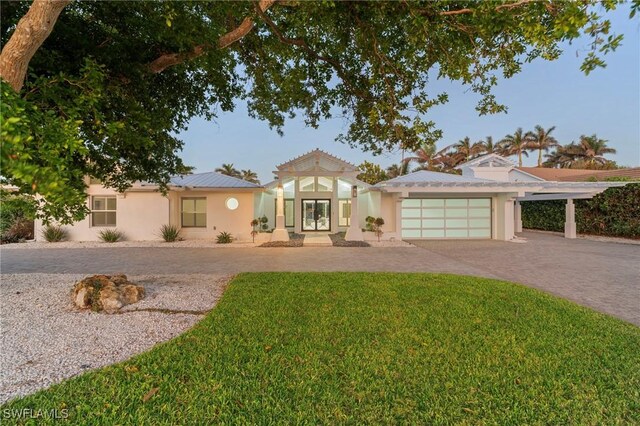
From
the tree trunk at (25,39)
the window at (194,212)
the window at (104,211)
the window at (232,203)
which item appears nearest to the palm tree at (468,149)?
the window at (232,203)

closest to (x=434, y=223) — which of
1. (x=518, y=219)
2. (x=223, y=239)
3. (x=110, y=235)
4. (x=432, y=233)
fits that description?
(x=432, y=233)

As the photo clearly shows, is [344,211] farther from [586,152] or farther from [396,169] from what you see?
[586,152]

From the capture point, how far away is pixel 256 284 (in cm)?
664

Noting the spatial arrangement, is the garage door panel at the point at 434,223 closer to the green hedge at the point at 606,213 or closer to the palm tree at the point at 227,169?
the green hedge at the point at 606,213

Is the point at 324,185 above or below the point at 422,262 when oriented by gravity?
above

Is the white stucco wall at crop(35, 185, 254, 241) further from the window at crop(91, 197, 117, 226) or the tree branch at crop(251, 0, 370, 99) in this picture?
the tree branch at crop(251, 0, 370, 99)

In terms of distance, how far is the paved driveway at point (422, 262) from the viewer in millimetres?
6980

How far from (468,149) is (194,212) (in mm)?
33141

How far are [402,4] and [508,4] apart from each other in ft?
5.24

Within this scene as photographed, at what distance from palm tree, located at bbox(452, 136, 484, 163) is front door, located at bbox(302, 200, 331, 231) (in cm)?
2474

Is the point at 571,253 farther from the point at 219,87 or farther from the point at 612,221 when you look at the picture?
the point at 219,87

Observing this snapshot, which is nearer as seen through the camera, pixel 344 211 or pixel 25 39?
pixel 25 39

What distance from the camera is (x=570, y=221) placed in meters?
17.3

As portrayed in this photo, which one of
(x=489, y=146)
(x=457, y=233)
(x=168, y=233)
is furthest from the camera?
(x=489, y=146)
